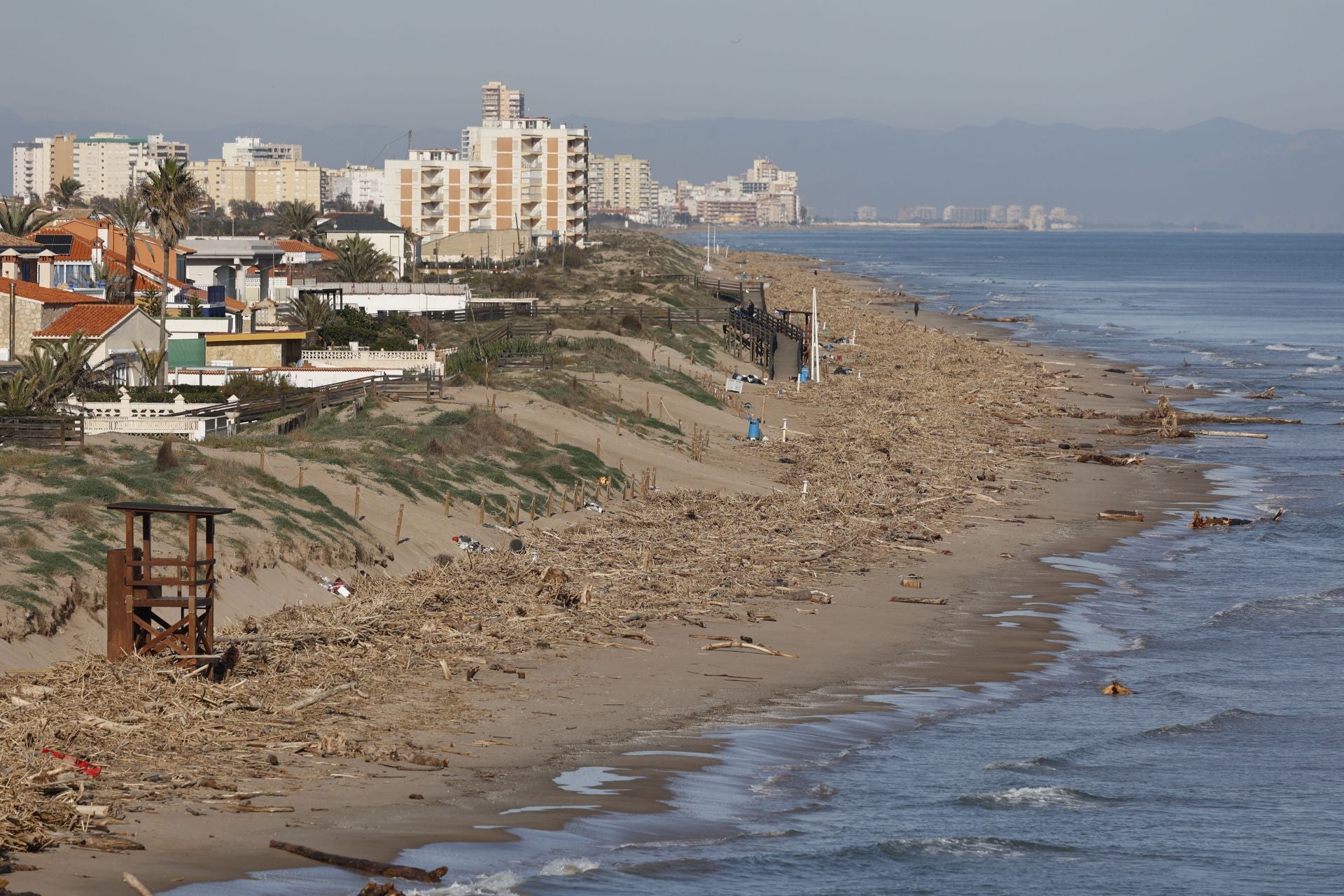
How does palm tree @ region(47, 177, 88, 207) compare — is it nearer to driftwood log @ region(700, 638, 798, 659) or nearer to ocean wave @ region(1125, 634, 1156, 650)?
driftwood log @ region(700, 638, 798, 659)

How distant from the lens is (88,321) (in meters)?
52.5

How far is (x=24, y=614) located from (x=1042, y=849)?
1331 cm

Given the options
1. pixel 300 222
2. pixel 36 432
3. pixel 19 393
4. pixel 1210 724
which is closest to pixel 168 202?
pixel 19 393

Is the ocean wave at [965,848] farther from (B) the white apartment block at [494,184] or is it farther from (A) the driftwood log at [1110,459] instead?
(B) the white apartment block at [494,184]

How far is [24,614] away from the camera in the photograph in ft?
71.3

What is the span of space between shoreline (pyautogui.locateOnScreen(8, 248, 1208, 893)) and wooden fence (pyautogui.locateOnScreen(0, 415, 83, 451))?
14149 mm

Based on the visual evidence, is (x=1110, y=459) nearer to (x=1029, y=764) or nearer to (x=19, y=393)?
(x=19, y=393)

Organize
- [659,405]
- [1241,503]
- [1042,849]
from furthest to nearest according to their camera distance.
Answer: [659,405] → [1241,503] → [1042,849]

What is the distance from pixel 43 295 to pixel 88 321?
9.03ft

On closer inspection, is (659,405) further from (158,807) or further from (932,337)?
(932,337)

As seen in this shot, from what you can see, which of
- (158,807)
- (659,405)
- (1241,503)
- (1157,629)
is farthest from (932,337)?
(158,807)

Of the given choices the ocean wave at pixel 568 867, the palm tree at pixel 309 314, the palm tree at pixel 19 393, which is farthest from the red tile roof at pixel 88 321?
the ocean wave at pixel 568 867

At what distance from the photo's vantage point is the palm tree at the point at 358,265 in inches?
3593

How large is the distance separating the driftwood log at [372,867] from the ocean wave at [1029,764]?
8.20 meters
